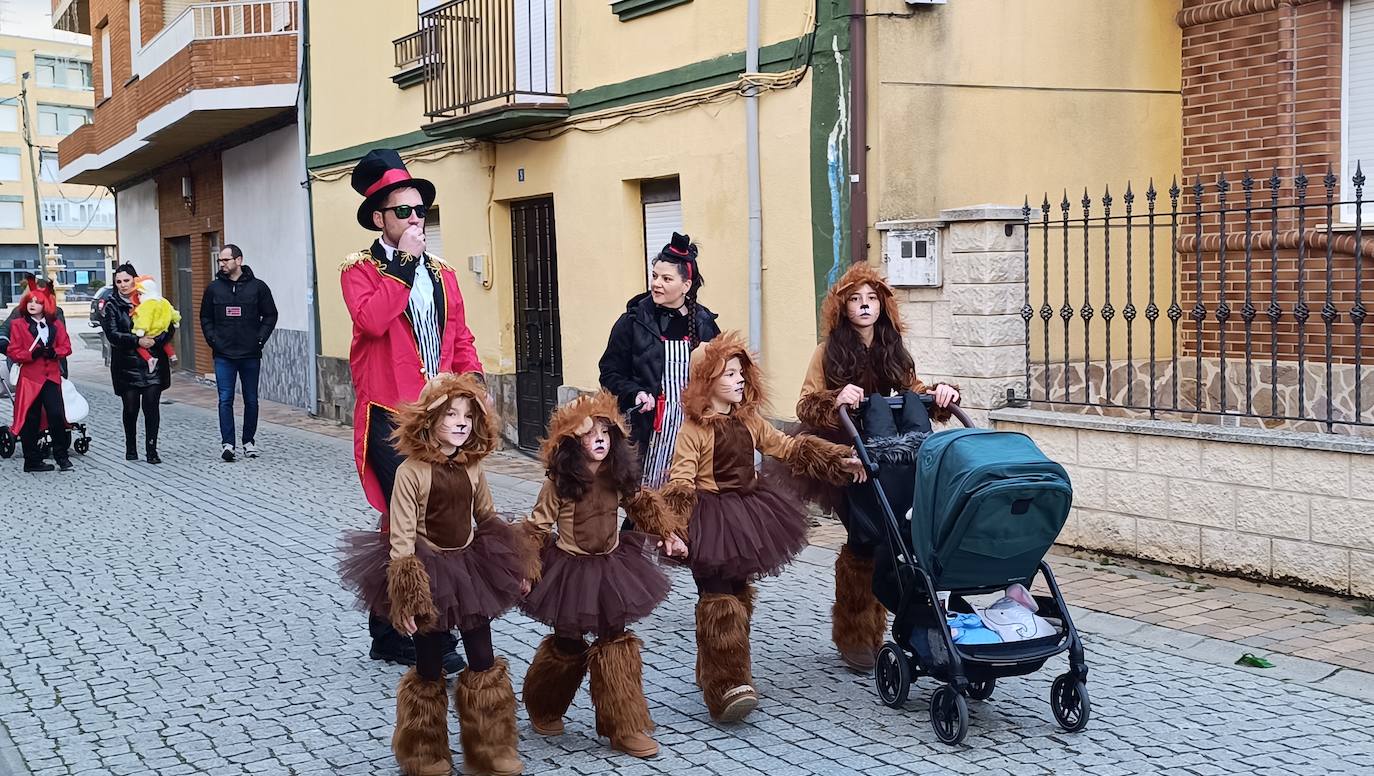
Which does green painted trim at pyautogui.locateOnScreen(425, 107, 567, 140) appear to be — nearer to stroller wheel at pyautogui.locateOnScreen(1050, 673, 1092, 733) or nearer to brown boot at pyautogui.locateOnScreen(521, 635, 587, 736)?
brown boot at pyautogui.locateOnScreen(521, 635, 587, 736)

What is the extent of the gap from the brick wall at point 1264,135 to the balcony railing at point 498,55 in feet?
17.5

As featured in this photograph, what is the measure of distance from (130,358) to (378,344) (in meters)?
7.89

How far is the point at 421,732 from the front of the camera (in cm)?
468

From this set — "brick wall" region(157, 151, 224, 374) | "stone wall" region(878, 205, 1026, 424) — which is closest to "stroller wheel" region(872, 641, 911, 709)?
"stone wall" region(878, 205, 1026, 424)

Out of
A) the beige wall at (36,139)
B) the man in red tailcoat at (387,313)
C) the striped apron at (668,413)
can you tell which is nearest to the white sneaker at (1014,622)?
the striped apron at (668,413)

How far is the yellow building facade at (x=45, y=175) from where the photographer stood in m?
73.1

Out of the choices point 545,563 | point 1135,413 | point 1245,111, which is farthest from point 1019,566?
point 1245,111

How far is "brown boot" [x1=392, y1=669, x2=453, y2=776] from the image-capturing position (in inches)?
184

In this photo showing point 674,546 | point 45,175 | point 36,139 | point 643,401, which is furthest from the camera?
point 45,175

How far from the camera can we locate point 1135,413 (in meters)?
9.34

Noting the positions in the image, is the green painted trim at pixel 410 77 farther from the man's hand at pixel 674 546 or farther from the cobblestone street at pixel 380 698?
the man's hand at pixel 674 546

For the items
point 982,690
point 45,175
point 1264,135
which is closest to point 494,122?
point 1264,135

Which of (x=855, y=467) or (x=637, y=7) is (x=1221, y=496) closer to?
(x=855, y=467)

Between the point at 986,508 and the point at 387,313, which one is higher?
the point at 387,313
